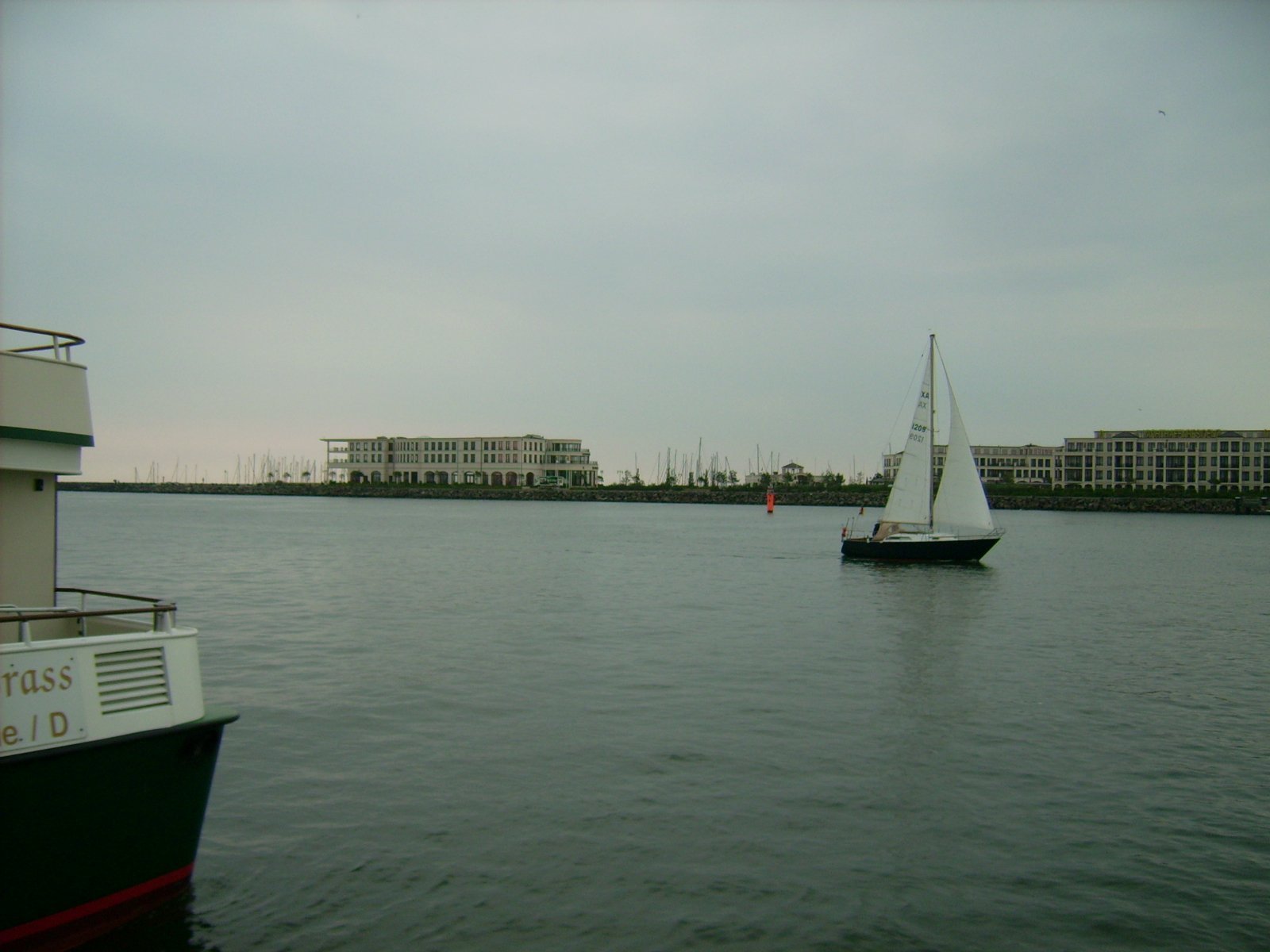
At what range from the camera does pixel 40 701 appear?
8445 millimetres

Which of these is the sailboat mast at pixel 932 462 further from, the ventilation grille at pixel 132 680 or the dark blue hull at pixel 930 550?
the ventilation grille at pixel 132 680

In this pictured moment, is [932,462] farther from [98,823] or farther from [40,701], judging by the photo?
[40,701]

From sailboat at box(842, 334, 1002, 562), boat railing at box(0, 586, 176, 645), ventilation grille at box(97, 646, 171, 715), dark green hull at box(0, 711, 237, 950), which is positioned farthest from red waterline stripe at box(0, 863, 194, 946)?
sailboat at box(842, 334, 1002, 562)

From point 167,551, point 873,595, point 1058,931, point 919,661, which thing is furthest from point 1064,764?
point 167,551

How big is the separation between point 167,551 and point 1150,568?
2444 inches

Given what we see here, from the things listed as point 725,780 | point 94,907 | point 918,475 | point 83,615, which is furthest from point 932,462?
point 83,615

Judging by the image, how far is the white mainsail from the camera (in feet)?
190

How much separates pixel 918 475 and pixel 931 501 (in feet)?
6.14

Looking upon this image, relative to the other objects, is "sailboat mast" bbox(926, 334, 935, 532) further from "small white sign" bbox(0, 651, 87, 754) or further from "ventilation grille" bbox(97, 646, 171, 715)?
"small white sign" bbox(0, 651, 87, 754)

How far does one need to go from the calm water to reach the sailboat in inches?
746

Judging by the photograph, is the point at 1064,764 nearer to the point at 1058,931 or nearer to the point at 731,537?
the point at 1058,931

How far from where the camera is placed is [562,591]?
1732 inches

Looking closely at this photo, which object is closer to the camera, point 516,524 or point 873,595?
point 873,595

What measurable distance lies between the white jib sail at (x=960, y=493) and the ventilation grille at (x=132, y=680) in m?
52.8
